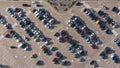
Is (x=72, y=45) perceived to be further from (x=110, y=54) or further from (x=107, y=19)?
(x=107, y=19)

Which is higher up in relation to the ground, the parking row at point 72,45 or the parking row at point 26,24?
the parking row at point 26,24

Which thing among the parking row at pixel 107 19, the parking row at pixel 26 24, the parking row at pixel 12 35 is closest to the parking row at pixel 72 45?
the parking row at pixel 26 24

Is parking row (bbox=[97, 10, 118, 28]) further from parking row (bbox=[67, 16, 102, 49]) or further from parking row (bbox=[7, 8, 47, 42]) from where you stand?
parking row (bbox=[7, 8, 47, 42])

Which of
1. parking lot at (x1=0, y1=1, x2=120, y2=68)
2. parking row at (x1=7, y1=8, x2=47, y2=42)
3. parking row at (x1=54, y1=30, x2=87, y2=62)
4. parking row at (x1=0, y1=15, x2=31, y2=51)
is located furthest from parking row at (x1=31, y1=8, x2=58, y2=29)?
parking row at (x1=0, y1=15, x2=31, y2=51)

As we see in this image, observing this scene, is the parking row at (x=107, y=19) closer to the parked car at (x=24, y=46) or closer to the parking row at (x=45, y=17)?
the parking row at (x=45, y=17)

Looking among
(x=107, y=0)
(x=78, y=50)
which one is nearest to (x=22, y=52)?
(x=78, y=50)
